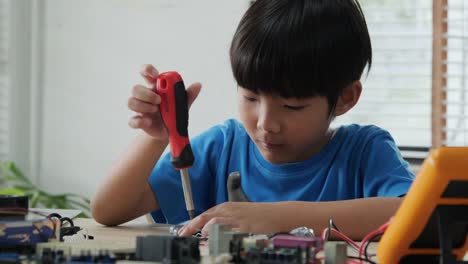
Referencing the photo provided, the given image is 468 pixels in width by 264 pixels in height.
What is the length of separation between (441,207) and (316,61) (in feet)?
1.94

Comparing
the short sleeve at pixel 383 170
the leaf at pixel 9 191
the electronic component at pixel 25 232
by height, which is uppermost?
the short sleeve at pixel 383 170

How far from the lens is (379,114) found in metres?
2.59

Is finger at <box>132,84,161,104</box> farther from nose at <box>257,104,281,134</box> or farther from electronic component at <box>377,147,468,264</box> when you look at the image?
electronic component at <box>377,147,468,264</box>

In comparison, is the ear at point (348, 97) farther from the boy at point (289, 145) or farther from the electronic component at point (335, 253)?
the electronic component at point (335, 253)

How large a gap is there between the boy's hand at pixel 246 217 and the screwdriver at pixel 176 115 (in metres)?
0.08

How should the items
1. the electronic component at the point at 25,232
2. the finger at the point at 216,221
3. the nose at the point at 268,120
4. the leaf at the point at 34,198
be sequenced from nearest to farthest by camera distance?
1. the electronic component at the point at 25,232
2. the finger at the point at 216,221
3. the nose at the point at 268,120
4. the leaf at the point at 34,198

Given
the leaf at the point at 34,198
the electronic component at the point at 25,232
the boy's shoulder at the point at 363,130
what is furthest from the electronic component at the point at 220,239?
the leaf at the point at 34,198

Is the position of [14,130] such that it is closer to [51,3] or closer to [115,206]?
[51,3]

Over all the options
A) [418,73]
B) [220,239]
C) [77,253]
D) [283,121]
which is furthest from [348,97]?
[418,73]

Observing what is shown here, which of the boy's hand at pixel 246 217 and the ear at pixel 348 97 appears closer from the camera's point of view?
the boy's hand at pixel 246 217

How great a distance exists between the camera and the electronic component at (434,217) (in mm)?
625

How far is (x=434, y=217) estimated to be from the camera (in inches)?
26.9

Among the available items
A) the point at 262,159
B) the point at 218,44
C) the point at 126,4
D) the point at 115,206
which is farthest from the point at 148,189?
the point at 126,4

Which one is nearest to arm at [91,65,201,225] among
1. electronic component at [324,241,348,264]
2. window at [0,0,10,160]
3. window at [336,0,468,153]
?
electronic component at [324,241,348,264]
